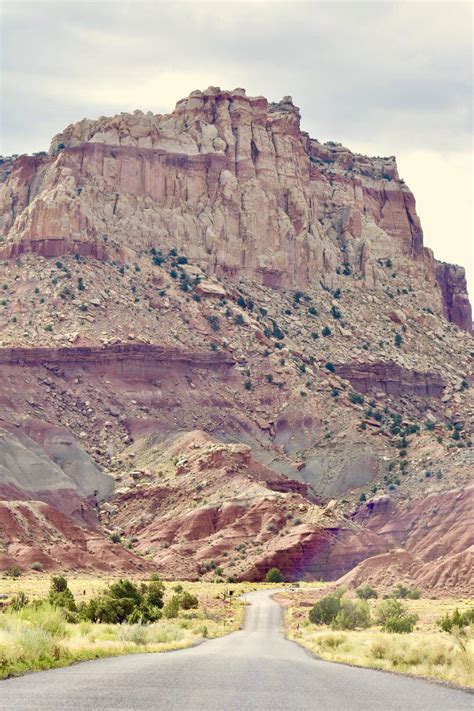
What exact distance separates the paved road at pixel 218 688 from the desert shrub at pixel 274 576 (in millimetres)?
70315

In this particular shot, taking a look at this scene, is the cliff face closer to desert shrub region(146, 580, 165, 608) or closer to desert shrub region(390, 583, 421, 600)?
desert shrub region(390, 583, 421, 600)

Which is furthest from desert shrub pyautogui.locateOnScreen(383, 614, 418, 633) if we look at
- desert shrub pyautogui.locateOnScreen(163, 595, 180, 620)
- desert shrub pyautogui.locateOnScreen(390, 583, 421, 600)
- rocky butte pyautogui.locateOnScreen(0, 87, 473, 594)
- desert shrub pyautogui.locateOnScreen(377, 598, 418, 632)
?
rocky butte pyautogui.locateOnScreen(0, 87, 473, 594)

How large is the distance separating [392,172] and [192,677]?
571ft

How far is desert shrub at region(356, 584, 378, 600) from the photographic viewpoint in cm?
8819

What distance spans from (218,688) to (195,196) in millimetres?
138235

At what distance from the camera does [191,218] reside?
15988 cm

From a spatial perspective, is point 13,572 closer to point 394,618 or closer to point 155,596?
point 155,596

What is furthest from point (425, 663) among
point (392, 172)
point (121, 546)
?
point (392, 172)

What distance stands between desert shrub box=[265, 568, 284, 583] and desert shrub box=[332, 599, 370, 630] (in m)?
34.6

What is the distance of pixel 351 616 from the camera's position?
67812mm

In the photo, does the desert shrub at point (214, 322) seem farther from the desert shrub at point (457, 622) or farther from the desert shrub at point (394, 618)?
the desert shrub at point (457, 622)

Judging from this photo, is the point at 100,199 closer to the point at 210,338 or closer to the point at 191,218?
the point at 191,218

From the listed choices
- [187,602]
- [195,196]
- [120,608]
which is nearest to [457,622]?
[120,608]

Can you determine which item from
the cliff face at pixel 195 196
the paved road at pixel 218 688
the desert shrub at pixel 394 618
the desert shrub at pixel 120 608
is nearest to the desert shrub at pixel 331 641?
the desert shrub at pixel 120 608
